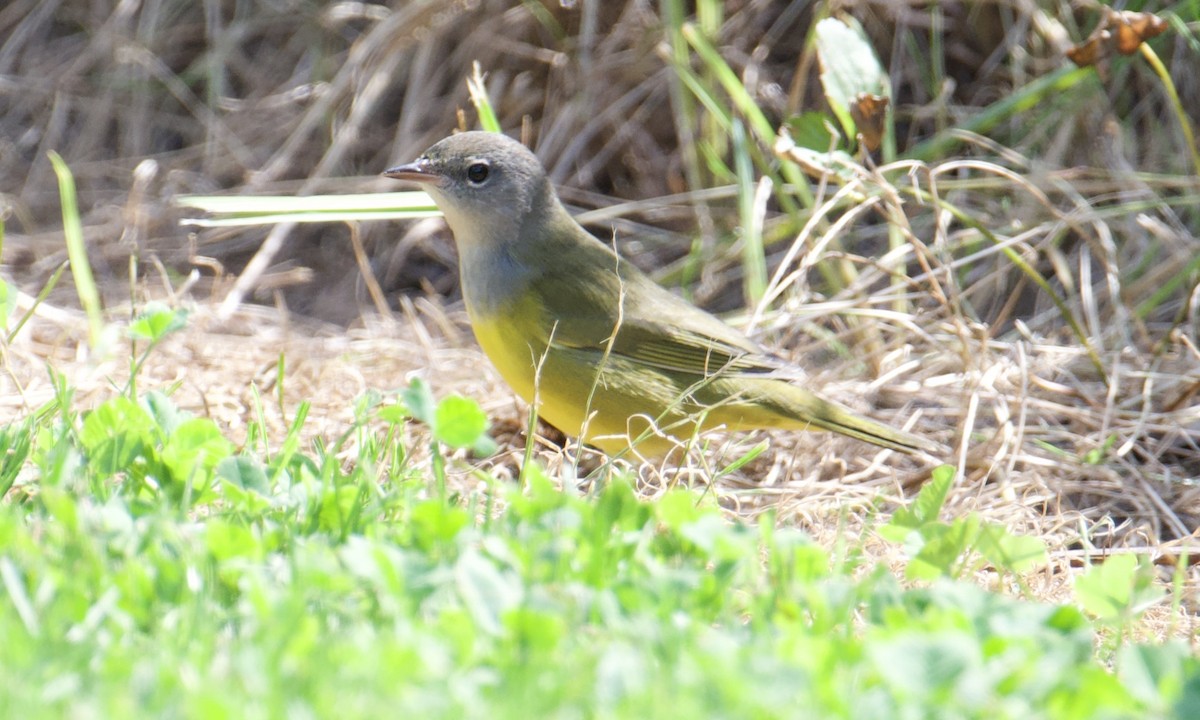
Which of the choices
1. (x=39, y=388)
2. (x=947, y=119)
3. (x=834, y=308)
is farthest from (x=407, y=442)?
(x=947, y=119)

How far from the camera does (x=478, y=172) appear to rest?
448 cm

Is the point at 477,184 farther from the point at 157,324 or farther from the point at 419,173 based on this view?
the point at 157,324

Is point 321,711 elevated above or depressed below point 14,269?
above

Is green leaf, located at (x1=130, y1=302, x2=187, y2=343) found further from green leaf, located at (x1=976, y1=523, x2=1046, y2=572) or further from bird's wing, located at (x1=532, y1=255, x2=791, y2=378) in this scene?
green leaf, located at (x1=976, y1=523, x2=1046, y2=572)

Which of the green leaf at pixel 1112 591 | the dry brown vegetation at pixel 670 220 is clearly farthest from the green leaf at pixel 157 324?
the green leaf at pixel 1112 591

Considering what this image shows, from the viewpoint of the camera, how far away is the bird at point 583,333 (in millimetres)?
4160


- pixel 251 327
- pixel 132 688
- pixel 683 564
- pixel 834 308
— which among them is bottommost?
pixel 251 327

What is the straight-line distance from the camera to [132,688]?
1927mm

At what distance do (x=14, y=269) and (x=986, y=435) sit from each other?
4278 millimetres

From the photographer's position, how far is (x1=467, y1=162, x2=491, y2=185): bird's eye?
4473mm

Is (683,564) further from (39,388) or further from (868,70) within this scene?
(39,388)

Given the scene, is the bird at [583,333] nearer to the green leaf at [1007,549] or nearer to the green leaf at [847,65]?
the green leaf at [847,65]

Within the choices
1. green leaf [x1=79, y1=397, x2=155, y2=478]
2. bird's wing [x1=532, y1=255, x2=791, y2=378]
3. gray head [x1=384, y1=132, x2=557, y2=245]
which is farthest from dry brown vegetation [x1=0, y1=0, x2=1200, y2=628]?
green leaf [x1=79, y1=397, x2=155, y2=478]

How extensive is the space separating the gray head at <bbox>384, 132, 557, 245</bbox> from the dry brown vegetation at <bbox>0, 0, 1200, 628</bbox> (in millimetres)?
648
